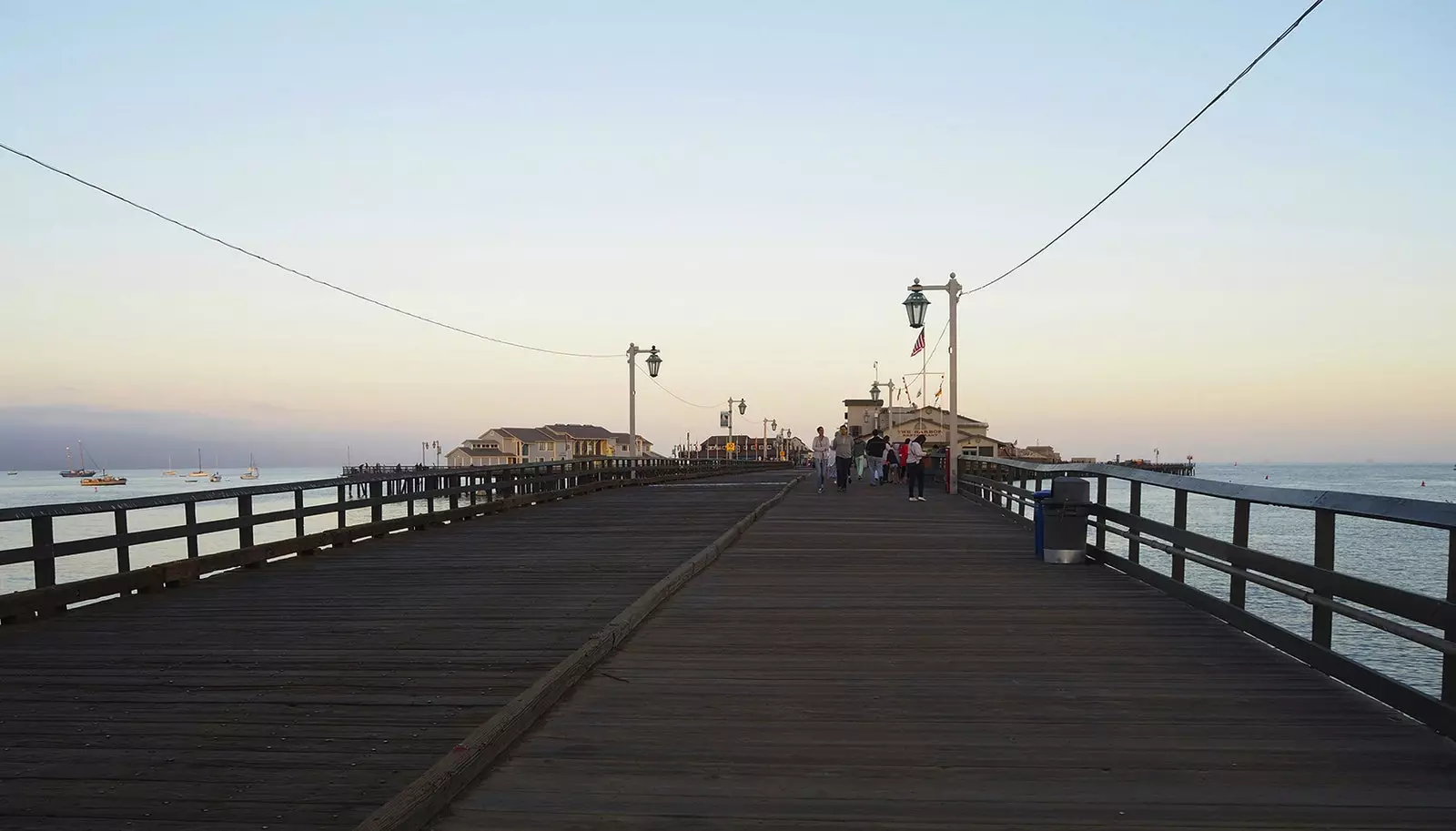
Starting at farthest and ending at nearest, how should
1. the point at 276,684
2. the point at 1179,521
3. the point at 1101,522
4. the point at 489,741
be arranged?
the point at 1101,522, the point at 1179,521, the point at 276,684, the point at 489,741

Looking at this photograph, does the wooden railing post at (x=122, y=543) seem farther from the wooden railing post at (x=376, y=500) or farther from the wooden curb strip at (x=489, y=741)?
the wooden railing post at (x=376, y=500)

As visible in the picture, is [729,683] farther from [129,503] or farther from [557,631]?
[129,503]

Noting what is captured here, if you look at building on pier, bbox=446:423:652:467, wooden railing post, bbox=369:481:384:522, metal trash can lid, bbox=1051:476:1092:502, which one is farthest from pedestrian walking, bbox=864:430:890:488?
building on pier, bbox=446:423:652:467

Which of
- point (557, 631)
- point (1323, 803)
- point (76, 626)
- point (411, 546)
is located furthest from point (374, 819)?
point (411, 546)

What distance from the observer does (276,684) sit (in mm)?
6035

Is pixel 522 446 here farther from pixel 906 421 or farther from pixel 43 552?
pixel 43 552

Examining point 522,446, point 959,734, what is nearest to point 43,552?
point 959,734

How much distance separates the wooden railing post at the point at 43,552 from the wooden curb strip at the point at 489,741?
466cm

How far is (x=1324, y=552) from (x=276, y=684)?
586 cm

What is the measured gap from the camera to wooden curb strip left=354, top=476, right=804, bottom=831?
375 cm

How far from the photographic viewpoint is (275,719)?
207 inches

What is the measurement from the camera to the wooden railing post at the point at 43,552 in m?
8.48

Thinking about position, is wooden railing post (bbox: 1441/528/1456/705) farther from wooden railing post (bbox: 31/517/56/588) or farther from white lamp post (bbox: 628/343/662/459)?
white lamp post (bbox: 628/343/662/459)

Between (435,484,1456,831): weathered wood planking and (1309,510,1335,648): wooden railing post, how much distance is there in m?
0.28
